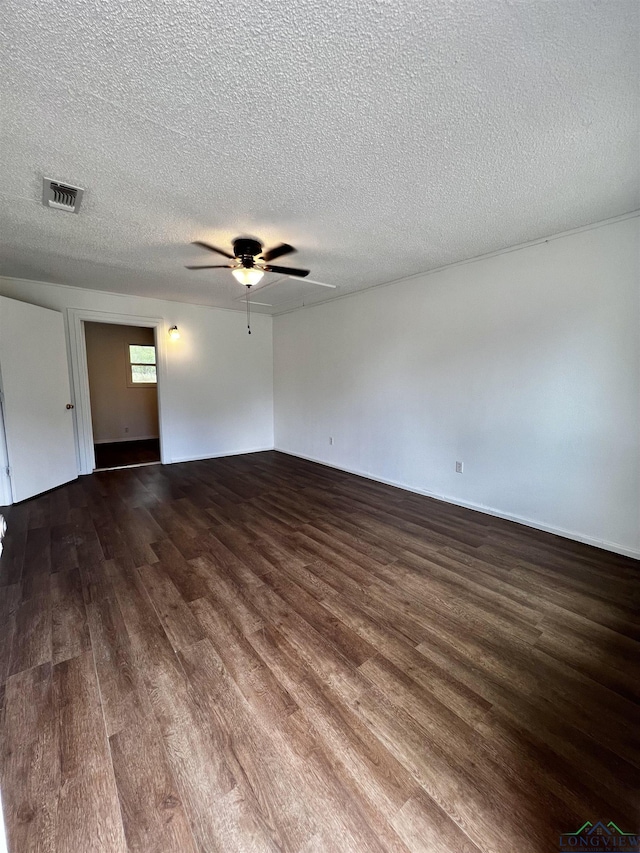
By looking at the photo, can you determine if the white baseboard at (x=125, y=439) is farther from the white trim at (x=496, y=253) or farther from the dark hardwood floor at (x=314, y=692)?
the white trim at (x=496, y=253)

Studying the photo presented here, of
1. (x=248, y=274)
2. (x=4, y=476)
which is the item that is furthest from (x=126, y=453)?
(x=248, y=274)

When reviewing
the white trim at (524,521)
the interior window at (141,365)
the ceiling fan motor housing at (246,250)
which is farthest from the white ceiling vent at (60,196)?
the interior window at (141,365)

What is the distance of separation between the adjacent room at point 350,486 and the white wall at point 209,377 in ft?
2.88

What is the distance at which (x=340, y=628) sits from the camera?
1.92 metres

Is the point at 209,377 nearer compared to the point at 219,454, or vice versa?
the point at 209,377

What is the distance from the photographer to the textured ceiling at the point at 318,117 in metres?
1.16

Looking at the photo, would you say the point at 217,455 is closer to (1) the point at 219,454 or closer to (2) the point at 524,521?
(1) the point at 219,454

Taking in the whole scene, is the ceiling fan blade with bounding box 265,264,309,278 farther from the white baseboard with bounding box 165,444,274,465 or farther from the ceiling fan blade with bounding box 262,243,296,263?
the white baseboard with bounding box 165,444,274,465

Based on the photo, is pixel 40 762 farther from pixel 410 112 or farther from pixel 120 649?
pixel 410 112

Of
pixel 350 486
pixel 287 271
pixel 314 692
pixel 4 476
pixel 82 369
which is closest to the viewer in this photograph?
pixel 314 692

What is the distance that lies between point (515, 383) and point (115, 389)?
7410 millimetres

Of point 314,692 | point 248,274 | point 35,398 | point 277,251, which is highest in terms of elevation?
point 277,251

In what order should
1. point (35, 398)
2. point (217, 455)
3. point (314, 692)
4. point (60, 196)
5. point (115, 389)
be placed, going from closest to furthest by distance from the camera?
point (314, 692), point (60, 196), point (35, 398), point (217, 455), point (115, 389)

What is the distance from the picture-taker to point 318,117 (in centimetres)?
156
